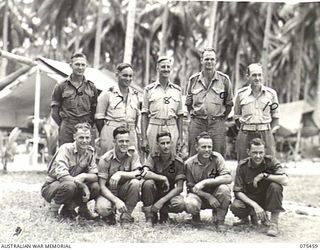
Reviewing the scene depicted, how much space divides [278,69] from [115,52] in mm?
9898

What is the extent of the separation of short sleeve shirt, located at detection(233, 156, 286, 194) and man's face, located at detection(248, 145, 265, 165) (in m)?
0.07

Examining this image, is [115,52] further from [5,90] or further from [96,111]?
[96,111]

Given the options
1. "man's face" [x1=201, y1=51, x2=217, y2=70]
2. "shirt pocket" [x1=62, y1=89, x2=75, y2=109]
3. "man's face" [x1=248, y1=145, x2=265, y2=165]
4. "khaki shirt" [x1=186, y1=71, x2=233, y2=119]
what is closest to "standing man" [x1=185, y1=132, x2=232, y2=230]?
"man's face" [x1=248, y1=145, x2=265, y2=165]

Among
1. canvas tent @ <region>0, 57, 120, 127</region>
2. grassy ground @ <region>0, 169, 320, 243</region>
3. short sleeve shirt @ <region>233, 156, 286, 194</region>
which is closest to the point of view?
grassy ground @ <region>0, 169, 320, 243</region>

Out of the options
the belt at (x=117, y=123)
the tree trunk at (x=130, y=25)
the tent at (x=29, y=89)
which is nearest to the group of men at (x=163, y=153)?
the belt at (x=117, y=123)

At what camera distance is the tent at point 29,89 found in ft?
23.6

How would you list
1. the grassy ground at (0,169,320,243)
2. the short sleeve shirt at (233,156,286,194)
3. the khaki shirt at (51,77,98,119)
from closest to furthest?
the grassy ground at (0,169,320,243)
the short sleeve shirt at (233,156,286,194)
the khaki shirt at (51,77,98,119)

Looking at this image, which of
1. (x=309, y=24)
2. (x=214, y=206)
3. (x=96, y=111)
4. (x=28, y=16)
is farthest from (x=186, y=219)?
(x=28, y=16)

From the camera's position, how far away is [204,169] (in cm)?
399

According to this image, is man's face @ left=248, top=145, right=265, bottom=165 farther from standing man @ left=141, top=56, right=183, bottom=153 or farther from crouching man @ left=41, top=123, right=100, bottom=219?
crouching man @ left=41, top=123, right=100, bottom=219

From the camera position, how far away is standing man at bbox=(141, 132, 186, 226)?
3.93 m

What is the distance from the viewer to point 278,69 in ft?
88.1

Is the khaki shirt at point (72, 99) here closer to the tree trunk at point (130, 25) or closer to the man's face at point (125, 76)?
the man's face at point (125, 76)

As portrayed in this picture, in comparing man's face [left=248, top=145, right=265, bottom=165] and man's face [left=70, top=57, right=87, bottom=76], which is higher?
man's face [left=70, top=57, right=87, bottom=76]
